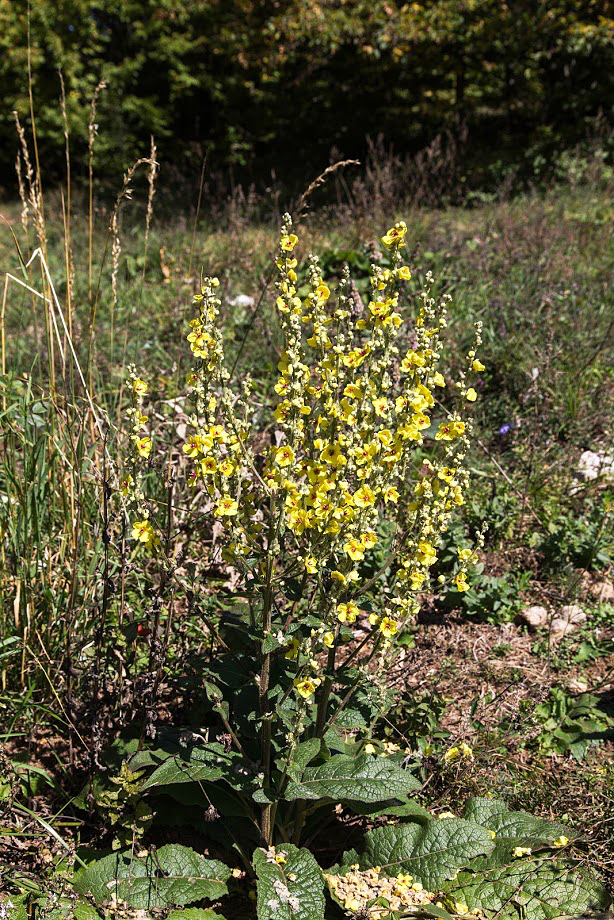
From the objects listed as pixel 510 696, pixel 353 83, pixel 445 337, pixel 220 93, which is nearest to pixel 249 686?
pixel 510 696

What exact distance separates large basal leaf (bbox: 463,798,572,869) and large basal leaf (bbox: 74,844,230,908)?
0.73 metres

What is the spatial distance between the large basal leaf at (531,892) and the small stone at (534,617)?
113 centimetres

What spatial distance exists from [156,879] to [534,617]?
Result: 5.81 feet

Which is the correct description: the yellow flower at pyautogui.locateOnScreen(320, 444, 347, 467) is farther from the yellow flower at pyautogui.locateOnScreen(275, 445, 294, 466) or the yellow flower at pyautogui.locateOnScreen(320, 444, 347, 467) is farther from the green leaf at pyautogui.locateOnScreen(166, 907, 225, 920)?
the green leaf at pyautogui.locateOnScreen(166, 907, 225, 920)

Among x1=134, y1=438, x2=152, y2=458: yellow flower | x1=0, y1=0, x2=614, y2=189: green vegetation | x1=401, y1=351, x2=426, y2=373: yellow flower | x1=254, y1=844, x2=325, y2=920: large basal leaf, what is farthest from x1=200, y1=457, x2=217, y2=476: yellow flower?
x1=0, y1=0, x2=614, y2=189: green vegetation

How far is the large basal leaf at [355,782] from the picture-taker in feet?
6.36

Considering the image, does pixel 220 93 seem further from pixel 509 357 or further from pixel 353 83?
pixel 509 357

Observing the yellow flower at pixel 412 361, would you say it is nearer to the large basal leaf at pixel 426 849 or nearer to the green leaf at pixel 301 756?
the green leaf at pixel 301 756

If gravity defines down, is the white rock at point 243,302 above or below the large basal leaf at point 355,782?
above

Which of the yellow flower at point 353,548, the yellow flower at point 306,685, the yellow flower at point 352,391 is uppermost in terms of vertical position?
the yellow flower at point 352,391

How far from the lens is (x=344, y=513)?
1853mm

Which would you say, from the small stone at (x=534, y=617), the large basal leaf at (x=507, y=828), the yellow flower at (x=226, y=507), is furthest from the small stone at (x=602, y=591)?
the yellow flower at (x=226, y=507)

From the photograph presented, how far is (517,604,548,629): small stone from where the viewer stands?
3.13 meters

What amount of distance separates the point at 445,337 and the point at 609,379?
3.08ft
